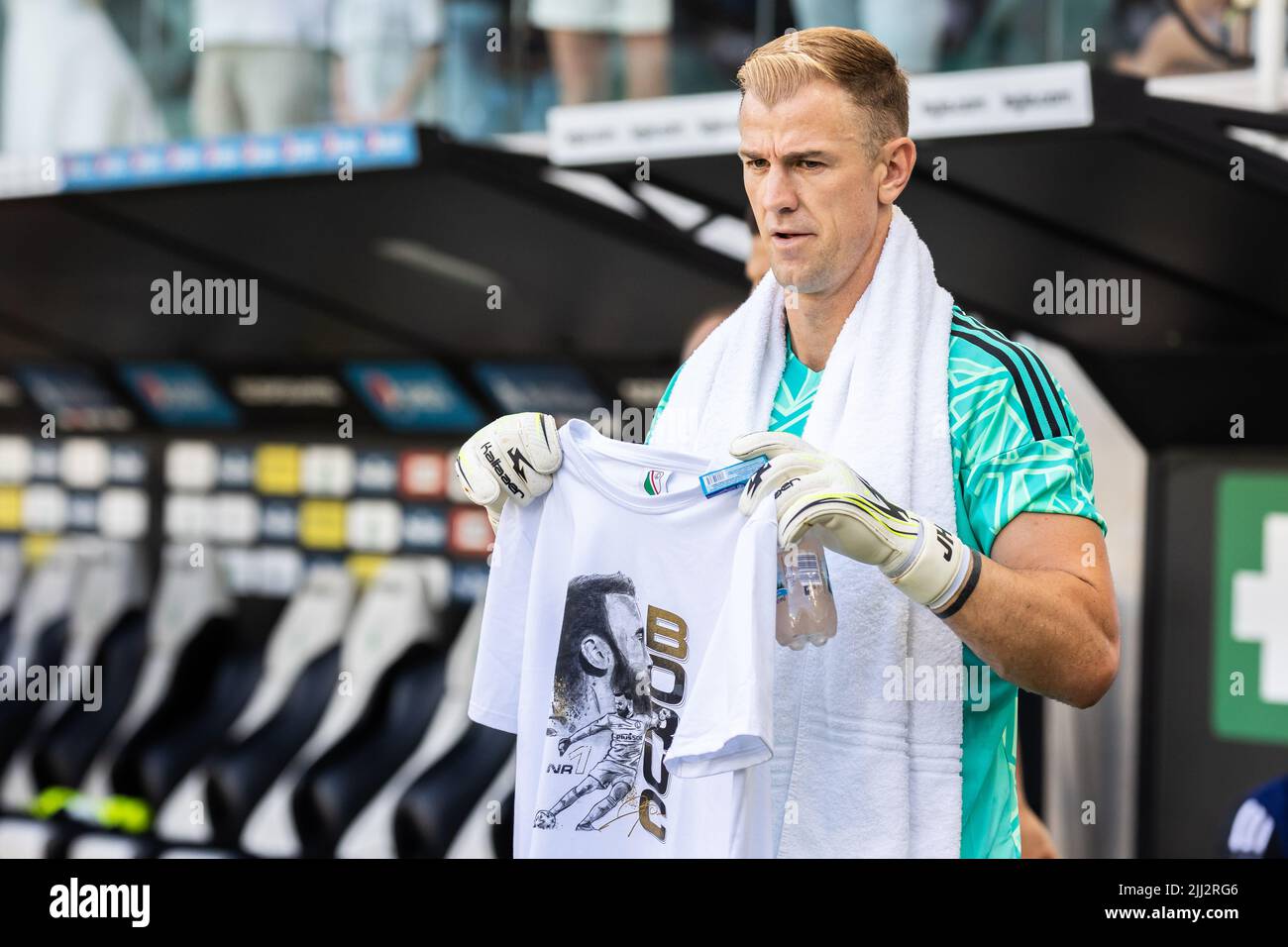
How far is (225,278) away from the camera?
17.4 ft

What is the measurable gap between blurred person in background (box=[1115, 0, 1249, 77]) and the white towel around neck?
238 cm

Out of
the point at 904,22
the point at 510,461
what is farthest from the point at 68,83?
the point at 510,461

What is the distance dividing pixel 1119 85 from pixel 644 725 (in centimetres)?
205

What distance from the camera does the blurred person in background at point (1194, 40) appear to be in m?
3.77

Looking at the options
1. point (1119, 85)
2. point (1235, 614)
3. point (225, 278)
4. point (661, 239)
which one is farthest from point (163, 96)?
point (1235, 614)

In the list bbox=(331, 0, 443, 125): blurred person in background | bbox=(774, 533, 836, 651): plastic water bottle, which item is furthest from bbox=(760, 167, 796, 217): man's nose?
bbox=(331, 0, 443, 125): blurred person in background

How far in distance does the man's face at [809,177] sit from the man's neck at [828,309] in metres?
0.06

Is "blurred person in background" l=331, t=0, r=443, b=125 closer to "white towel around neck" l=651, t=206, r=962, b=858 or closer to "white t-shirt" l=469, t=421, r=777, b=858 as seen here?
"white t-shirt" l=469, t=421, r=777, b=858

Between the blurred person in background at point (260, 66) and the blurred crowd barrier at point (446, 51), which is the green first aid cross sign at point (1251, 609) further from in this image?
the blurred person in background at point (260, 66)

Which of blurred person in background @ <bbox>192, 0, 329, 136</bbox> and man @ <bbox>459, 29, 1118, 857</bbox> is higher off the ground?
blurred person in background @ <bbox>192, 0, 329, 136</bbox>

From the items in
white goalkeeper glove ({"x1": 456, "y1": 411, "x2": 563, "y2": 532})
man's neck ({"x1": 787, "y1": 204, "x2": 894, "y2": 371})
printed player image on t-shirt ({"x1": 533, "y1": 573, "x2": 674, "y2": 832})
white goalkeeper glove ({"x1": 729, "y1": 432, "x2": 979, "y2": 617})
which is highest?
man's neck ({"x1": 787, "y1": 204, "x2": 894, "y2": 371})

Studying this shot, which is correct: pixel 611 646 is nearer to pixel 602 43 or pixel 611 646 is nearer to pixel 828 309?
pixel 828 309

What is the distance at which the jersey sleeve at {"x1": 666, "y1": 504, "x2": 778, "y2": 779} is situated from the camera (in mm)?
1592
